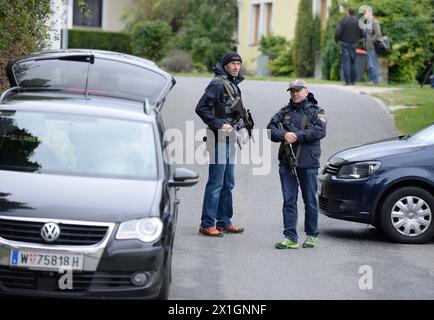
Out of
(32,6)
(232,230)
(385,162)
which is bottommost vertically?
(232,230)

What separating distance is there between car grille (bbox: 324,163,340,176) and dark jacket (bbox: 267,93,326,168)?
112 centimetres

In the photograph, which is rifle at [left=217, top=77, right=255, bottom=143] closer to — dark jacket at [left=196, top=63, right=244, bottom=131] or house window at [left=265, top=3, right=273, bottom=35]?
dark jacket at [left=196, top=63, right=244, bottom=131]

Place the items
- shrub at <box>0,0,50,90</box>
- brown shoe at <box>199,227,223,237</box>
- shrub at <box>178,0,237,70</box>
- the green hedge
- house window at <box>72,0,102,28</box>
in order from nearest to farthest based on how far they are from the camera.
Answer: brown shoe at <box>199,227,223,237</box> < shrub at <box>0,0,50,90</box> < shrub at <box>178,0,237,70</box> < the green hedge < house window at <box>72,0,102,28</box>

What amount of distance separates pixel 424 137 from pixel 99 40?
3312 centimetres

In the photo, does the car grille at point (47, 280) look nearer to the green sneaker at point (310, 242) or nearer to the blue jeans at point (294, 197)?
the blue jeans at point (294, 197)

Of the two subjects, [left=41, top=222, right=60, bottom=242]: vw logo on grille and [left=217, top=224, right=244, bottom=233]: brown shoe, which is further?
[left=217, top=224, right=244, bottom=233]: brown shoe

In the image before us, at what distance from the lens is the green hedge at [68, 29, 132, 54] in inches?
1764

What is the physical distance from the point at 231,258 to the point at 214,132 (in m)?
1.56

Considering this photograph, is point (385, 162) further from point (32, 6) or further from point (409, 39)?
point (409, 39)

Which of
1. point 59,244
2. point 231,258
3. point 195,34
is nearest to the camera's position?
point 59,244

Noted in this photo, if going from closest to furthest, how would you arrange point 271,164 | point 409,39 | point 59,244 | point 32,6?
point 59,244
point 32,6
point 271,164
point 409,39

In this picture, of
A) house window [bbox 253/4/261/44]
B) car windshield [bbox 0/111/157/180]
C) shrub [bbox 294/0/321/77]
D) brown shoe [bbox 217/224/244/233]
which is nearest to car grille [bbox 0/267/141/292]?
car windshield [bbox 0/111/157/180]
